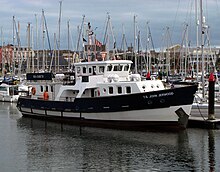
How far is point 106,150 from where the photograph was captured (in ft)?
90.9

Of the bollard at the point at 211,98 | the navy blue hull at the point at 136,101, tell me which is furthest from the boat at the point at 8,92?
the bollard at the point at 211,98

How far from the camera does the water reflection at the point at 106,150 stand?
79.0ft

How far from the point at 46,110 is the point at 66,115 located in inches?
133

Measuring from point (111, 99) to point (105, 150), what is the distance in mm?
7811

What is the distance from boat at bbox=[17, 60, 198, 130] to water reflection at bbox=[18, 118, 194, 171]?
1.34 metres

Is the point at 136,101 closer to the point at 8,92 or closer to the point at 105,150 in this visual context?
the point at 105,150

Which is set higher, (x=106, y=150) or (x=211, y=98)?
(x=211, y=98)

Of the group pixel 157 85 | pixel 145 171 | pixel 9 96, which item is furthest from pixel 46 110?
pixel 9 96

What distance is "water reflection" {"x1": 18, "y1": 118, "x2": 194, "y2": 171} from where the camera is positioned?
24.1m

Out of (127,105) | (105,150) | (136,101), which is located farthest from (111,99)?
(105,150)

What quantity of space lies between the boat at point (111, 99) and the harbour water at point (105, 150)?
4.02ft

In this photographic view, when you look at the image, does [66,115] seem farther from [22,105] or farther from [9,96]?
[9,96]

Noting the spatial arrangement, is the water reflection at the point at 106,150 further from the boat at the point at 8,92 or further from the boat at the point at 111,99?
the boat at the point at 8,92

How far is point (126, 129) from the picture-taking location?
115ft
